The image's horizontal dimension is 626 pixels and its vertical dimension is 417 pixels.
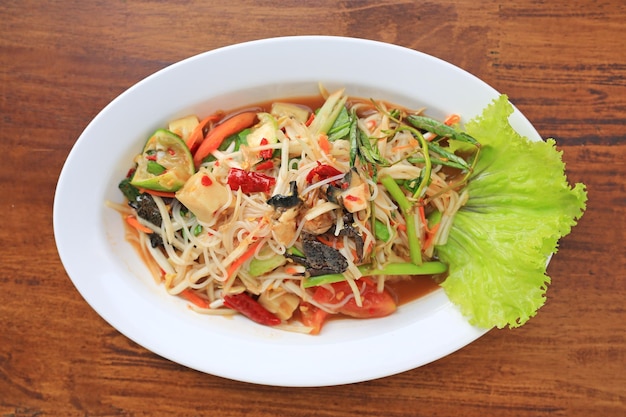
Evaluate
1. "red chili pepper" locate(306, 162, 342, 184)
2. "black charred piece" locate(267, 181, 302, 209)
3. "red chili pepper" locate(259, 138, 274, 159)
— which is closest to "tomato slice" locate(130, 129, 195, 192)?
"red chili pepper" locate(259, 138, 274, 159)

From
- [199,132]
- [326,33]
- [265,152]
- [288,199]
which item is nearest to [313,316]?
[288,199]

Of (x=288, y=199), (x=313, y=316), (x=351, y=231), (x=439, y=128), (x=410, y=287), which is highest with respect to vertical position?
(x=439, y=128)

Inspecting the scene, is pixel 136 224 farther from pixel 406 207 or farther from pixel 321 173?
pixel 406 207

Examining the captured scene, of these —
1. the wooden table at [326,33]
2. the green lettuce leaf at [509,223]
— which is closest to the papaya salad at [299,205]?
the green lettuce leaf at [509,223]

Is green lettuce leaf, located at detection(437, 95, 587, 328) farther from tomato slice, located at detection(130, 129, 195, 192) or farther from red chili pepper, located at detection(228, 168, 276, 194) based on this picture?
tomato slice, located at detection(130, 129, 195, 192)

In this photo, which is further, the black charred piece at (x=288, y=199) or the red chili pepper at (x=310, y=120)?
the red chili pepper at (x=310, y=120)

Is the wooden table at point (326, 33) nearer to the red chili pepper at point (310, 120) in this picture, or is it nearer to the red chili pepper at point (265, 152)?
the red chili pepper at point (310, 120)
